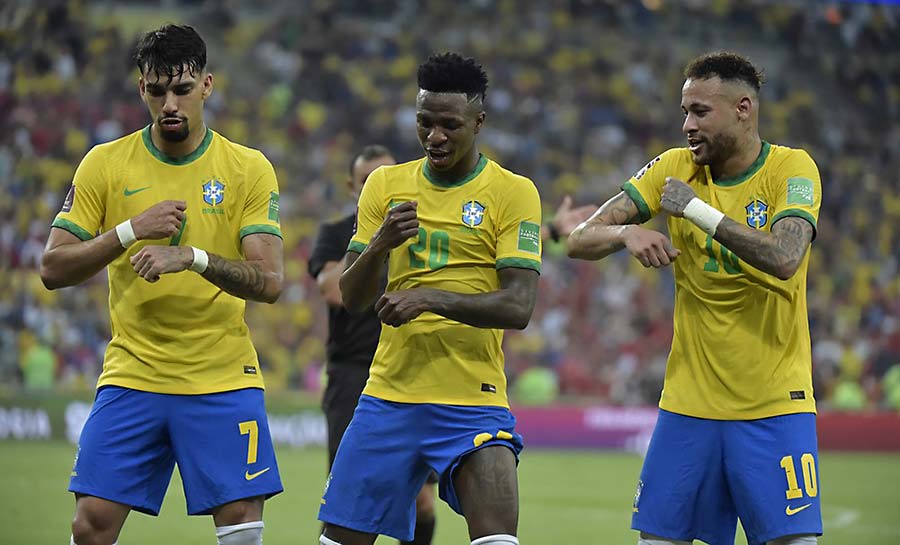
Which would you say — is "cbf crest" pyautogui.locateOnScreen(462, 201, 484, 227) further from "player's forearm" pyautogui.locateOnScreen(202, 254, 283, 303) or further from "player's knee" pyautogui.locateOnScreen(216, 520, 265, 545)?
"player's knee" pyautogui.locateOnScreen(216, 520, 265, 545)

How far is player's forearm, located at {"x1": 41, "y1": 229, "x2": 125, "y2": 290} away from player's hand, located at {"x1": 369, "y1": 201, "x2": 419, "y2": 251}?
3.65 ft

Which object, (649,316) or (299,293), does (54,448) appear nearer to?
(299,293)

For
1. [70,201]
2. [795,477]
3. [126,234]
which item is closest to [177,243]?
[126,234]

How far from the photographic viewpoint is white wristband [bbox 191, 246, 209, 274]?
513 centimetres

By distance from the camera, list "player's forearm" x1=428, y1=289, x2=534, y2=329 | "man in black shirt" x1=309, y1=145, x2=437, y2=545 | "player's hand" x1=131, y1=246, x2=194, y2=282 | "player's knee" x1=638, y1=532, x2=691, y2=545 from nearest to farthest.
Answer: "player's hand" x1=131, y1=246, x2=194, y2=282
"player's forearm" x1=428, y1=289, x2=534, y2=329
"player's knee" x1=638, y1=532, x2=691, y2=545
"man in black shirt" x1=309, y1=145, x2=437, y2=545

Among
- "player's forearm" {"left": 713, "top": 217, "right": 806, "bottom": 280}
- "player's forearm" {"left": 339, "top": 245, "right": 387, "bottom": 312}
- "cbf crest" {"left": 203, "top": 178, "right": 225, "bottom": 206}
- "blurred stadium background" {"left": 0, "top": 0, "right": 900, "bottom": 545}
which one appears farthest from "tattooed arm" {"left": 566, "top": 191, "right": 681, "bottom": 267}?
"blurred stadium background" {"left": 0, "top": 0, "right": 900, "bottom": 545}

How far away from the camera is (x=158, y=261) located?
4.96 m

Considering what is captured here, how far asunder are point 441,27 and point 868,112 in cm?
940

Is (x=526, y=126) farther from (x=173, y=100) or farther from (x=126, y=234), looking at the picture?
(x=126, y=234)

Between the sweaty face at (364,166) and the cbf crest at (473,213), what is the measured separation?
2437 millimetres

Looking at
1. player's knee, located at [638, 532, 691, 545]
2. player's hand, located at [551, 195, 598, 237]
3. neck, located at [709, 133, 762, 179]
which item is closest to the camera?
player's knee, located at [638, 532, 691, 545]

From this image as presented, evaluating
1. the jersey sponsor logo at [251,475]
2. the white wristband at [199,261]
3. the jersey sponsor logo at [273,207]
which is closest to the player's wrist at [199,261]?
the white wristband at [199,261]

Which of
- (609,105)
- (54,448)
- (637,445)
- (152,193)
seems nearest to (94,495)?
(152,193)

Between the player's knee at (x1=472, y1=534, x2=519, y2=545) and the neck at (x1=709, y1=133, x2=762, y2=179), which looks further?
the neck at (x1=709, y1=133, x2=762, y2=179)
